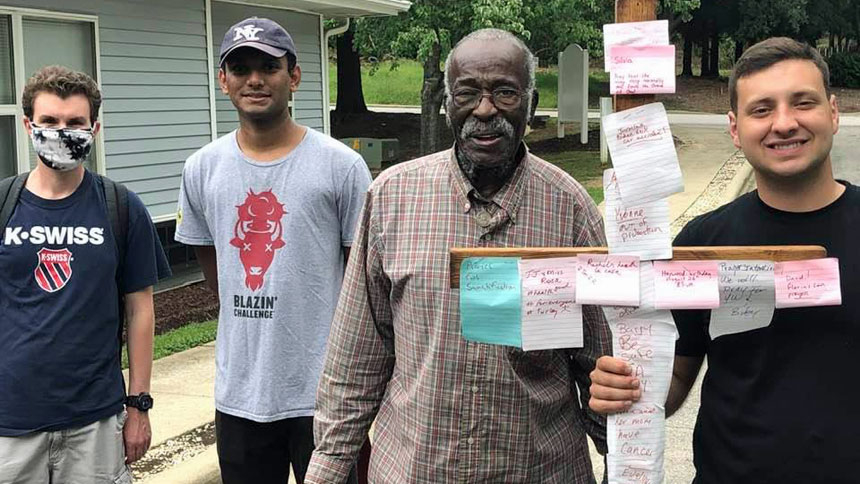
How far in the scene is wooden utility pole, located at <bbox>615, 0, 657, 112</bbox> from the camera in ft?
7.07

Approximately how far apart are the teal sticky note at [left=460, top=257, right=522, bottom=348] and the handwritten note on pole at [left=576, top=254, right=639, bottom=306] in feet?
0.49


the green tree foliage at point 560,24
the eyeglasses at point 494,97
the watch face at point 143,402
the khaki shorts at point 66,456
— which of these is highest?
the green tree foliage at point 560,24

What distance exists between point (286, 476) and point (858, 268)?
211 cm

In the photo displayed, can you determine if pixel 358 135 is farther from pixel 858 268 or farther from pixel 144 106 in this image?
pixel 858 268

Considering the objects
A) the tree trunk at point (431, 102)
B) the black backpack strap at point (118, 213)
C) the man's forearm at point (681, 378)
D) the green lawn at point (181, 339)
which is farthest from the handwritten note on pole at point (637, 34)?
the tree trunk at point (431, 102)

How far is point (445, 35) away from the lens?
58.5ft

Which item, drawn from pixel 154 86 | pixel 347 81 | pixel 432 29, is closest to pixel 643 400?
pixel 154 86

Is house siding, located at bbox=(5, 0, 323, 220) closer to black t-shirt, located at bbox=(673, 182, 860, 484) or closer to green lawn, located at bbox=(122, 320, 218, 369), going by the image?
green lawn, located at bbox=(122, 320, 218, 369)

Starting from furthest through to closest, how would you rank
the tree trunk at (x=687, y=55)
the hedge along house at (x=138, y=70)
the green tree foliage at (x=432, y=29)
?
1. the tree trunk at (x=687, y=55)
2. the green tree foliage at (x=432, y=29)
3. the hedge along house at (x=138, y=70)

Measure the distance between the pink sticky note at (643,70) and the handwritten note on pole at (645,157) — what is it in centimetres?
5

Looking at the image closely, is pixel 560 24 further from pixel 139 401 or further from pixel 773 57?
pixel 773 57

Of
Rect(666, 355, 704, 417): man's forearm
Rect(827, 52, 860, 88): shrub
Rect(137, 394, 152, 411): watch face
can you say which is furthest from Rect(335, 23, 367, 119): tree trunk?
Rect(666, 355, 704, 417): man's forearm

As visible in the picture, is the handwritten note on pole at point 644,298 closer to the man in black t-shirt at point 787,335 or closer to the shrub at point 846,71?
the man in black t-shirt at point 787,335

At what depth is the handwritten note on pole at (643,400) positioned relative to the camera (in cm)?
221
